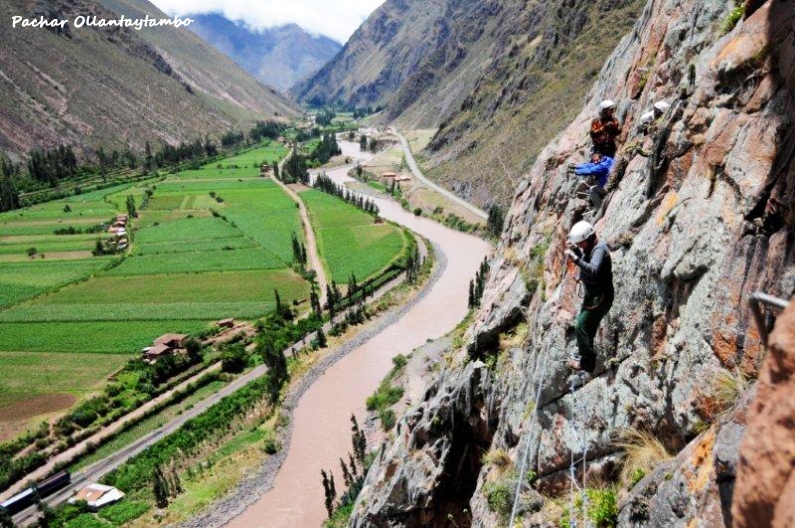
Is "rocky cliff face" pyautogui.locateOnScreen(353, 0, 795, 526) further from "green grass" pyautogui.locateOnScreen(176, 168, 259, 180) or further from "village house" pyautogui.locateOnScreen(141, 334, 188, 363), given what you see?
"green grass" pyautogui.locateOnScreen(176, 168, 259, 180)

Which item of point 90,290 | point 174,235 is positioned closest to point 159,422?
point 90,290

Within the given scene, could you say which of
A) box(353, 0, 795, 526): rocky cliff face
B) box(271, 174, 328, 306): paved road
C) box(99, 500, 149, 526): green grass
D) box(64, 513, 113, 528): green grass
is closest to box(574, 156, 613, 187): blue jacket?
box(353, 0, 795, 526): rocky cliff face

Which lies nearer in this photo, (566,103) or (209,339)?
(209,339)

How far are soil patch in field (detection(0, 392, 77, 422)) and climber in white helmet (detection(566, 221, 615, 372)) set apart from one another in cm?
4566

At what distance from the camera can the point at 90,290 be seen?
218 ft

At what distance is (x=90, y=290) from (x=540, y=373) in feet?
232

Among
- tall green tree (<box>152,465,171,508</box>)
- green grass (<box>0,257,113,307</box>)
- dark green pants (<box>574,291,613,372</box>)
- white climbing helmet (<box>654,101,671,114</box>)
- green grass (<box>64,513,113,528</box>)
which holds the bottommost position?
green grass (<box>0,257,113,307</box>)

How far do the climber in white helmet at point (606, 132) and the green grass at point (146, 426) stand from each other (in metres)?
39.4

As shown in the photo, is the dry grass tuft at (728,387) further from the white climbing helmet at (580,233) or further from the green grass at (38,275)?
the green grass at (38,275)

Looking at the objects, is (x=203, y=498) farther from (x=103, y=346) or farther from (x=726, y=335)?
(x=726, y=335)

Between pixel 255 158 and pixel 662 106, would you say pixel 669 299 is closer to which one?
pixel 662 106

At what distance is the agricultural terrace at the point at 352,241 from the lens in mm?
71312

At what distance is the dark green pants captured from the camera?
8086mm

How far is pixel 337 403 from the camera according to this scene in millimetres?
42031
